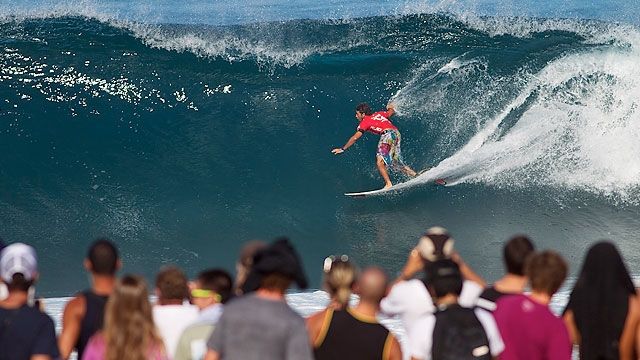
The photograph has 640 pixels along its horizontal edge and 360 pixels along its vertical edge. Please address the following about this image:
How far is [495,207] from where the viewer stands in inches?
572

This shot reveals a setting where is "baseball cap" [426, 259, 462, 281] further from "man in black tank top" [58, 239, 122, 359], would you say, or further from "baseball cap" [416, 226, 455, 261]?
"man in black tank top" [58, 239, 122, 359]

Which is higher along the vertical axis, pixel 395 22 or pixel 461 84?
pixel 395 22

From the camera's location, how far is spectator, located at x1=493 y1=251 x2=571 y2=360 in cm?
479

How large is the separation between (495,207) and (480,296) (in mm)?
9517

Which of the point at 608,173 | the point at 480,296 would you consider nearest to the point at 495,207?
the point at 608,173

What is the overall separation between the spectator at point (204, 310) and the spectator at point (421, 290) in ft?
2.08

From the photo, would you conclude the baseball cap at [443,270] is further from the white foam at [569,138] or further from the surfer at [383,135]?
the white foam at [569,138]

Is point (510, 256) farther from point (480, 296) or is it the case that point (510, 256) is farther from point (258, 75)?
point (258, 75)

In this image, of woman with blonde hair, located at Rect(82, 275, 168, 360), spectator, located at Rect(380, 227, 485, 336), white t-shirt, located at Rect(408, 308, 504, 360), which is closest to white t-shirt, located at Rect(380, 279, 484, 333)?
spectator, located at Rect(380, 227, 485, 336)

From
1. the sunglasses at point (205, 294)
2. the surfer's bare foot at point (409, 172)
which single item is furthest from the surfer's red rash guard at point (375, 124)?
the sunglasses at point (205, 294)

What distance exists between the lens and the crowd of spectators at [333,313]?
442 centimetres

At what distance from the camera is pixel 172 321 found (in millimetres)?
4969

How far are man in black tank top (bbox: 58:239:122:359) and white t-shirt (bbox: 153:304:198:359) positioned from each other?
0.87ft

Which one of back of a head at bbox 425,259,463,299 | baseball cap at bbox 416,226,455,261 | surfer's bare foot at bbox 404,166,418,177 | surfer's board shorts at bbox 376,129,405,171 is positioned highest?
surfer's board shorts at bbox 376,129,405,171
